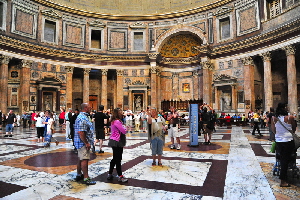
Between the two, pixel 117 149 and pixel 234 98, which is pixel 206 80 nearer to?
pixel 234 98

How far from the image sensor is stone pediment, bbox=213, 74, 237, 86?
22.5m

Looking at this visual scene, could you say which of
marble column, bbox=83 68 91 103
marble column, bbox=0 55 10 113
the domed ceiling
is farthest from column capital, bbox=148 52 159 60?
marble column, bbox=0 55 10 113

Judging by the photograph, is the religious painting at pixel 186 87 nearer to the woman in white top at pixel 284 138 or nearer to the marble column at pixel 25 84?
the marble column at pixel 25 84

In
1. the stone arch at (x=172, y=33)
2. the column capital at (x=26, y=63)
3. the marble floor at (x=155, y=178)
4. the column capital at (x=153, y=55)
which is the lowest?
the marble floor at (x=155, y=178)

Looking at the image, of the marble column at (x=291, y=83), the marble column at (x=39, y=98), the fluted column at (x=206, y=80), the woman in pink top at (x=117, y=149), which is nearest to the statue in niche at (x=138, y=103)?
the fluted column at (x=206, y=80)

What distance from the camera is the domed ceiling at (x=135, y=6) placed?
Result: 2616 cm

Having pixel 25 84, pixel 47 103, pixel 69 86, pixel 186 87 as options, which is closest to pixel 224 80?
pixel 186 87

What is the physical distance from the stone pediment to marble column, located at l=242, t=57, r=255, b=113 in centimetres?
129

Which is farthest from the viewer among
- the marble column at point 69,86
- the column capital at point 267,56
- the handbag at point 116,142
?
the marble column at point 69,86

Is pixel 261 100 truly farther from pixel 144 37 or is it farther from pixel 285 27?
pixel 144 37

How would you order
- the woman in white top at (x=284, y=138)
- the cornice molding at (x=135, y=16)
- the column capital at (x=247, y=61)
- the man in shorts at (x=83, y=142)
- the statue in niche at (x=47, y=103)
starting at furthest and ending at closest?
the cornice molding at (x=135, y=16) → the statue in niche at (x=47, y=103) → the column capital at (x=247, y=61) → the man in shorts at (x=83, y=142) → the woman in white top at (x=284, y=138)

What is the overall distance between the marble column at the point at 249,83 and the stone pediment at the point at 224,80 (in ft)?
4.23

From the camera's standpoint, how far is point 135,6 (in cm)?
2828

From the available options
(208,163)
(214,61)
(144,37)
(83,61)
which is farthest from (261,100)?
(83,61)
